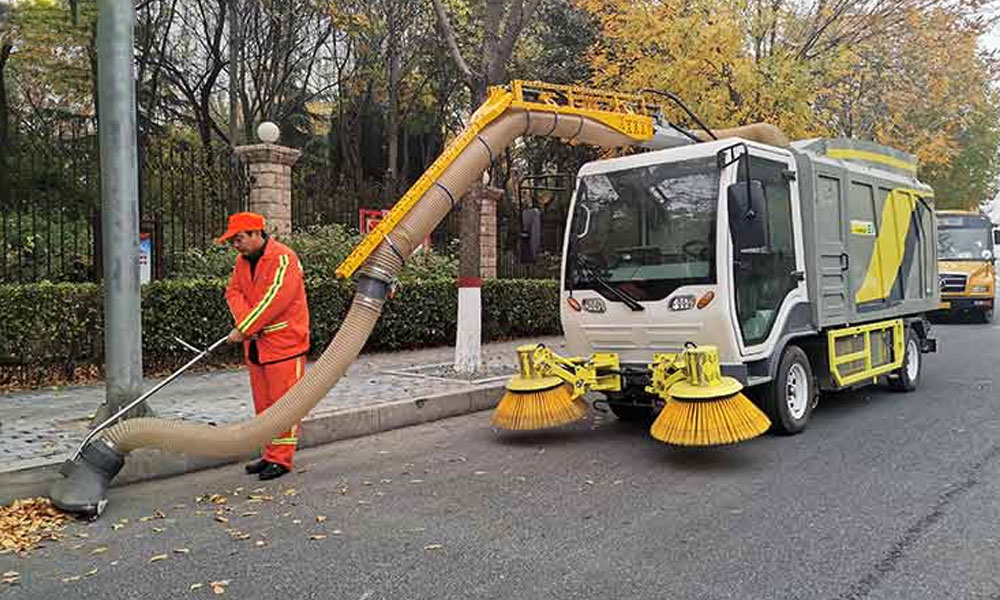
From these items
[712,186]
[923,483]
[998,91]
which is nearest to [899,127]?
[998,91]

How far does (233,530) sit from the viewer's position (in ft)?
14.5

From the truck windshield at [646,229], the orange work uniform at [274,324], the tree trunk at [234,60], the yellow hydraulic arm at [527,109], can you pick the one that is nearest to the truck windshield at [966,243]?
the yellow hydraulic arm at [527,109]

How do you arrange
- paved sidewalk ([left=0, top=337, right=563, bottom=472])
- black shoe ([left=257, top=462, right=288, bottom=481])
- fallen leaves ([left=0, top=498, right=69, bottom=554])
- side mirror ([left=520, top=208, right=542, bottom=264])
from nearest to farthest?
fallen leaves ([left=0, top=498, right=69, bottom=554])
black shoe ([left=257, top=462, right=288, bottom=481])
paved sidewalk ([left=0, top=337, right=563, bottom=472])
side mirror ([left=520, top=208, right=542, bottom=264])

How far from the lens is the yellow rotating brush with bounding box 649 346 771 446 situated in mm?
5438

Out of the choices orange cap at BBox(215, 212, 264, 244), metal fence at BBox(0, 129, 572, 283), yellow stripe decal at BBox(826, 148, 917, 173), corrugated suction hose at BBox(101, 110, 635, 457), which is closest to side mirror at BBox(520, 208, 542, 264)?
metal fence at BBox(0, 129, 572, 283)

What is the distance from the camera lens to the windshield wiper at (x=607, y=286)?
6473mm

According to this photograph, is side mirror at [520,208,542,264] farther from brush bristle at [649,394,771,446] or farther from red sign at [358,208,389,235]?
red sign at [358,208,389,235]

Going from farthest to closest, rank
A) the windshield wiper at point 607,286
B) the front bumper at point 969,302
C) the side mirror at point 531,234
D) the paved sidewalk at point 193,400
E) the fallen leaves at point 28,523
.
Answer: the front bumper at point 969,302 < the side mirror at point 531,234 < the windshield wiper at point 607,286 < the paved sidewalk at point 193,400 < the fallen leaves at point 28,523

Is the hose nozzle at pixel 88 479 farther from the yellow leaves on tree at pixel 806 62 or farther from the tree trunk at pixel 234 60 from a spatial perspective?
the tree trunk at pixel 234 60

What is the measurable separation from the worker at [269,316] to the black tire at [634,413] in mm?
3171

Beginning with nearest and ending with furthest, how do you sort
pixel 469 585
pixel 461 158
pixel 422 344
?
pixel 469 585
pixel 461 158
pixel 422 344

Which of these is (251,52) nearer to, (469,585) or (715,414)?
(715,414)

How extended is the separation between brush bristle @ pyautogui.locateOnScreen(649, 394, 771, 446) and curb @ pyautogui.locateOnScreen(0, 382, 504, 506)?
2.62 metres

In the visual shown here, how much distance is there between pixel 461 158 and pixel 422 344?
618 centimetres
